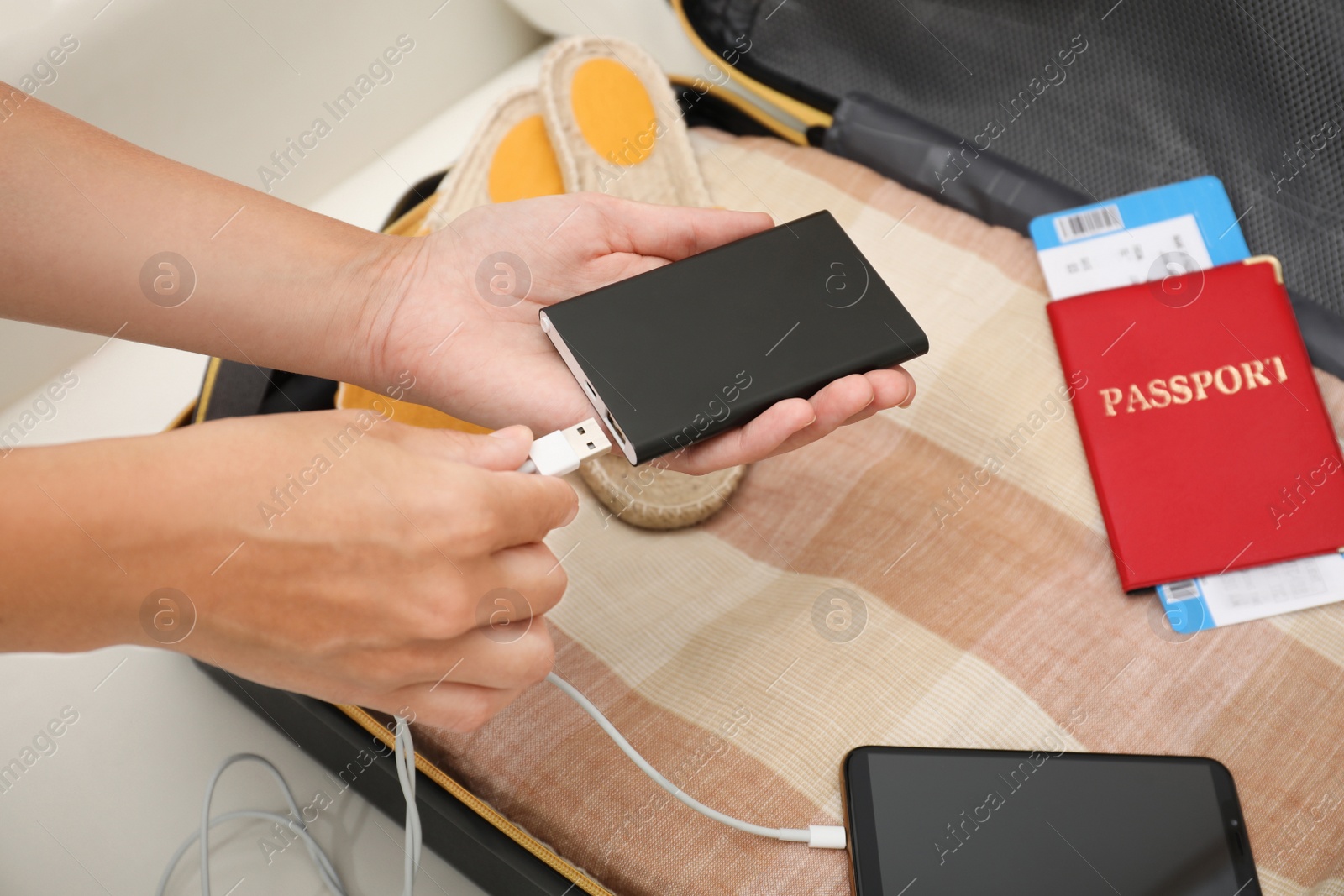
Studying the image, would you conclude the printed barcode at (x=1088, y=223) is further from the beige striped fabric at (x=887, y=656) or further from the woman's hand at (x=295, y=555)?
the woman's hand at (x=295, y=555)

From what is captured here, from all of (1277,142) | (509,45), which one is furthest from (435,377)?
(1277,142)

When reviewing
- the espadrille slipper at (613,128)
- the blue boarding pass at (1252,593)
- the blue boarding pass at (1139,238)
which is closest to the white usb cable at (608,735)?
the blue boarding pass at (1252,593)

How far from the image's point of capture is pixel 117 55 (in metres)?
0.93

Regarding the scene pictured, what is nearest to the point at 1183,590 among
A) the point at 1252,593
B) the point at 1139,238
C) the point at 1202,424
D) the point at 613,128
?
the point at 1252,593

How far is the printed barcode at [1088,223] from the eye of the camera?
94cm

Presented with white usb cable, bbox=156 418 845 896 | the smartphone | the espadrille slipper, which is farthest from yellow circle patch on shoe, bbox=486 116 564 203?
the smartphone

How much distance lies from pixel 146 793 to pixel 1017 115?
1164 mm

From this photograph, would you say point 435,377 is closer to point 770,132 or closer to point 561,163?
point 561,163

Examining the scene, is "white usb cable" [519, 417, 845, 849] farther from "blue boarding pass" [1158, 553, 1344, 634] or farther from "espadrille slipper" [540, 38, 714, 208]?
"espadrille slipper" [540, 38, 714, 208]

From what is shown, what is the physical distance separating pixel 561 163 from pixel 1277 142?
766mm

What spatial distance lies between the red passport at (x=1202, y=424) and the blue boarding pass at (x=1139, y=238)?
0.05 metres

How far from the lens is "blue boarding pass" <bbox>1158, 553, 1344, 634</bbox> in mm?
744

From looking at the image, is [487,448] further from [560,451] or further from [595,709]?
[595,709]

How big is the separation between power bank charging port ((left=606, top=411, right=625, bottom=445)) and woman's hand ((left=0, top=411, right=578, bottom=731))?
14 cm
